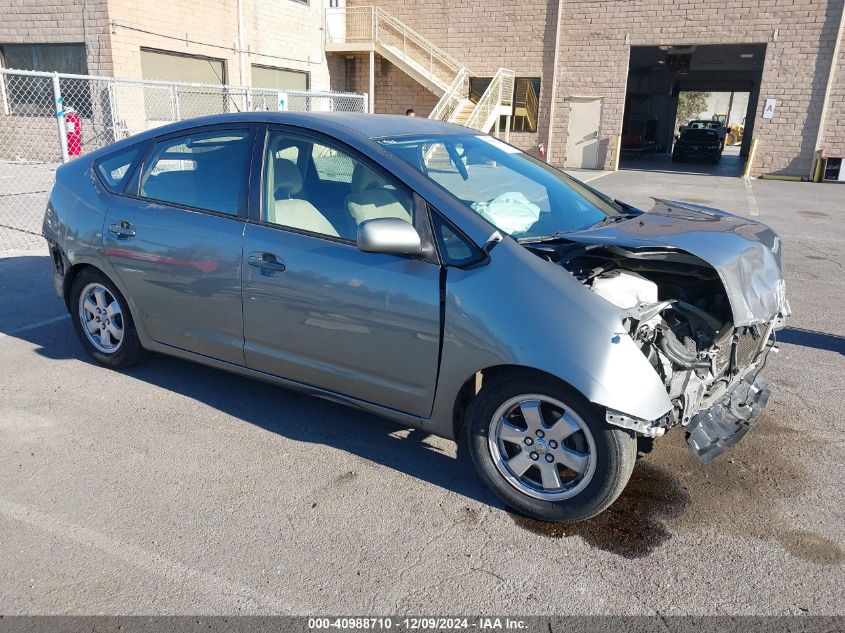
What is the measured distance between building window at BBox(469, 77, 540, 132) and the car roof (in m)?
22.4

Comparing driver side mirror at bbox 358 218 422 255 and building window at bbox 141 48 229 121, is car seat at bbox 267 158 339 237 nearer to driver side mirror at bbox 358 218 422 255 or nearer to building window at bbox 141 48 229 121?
driver side mirror at bbox 358 218 422 255

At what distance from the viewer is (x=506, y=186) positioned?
411cm

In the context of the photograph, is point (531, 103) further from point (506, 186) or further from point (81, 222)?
point (81, 222)

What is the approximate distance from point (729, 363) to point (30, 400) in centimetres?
412

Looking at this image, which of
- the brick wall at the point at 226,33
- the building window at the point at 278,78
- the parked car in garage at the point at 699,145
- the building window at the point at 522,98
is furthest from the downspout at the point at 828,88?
the building window at the point at 278,78

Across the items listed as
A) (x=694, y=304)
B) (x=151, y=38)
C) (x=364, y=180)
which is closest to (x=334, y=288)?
(x=364, y=180)

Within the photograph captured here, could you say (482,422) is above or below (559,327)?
below

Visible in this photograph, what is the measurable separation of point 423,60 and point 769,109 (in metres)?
12.3

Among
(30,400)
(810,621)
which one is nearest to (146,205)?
(30,400)

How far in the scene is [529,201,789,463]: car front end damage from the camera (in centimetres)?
312

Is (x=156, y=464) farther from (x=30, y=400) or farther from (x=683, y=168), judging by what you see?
(x=683, y=168)

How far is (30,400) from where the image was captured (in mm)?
4312

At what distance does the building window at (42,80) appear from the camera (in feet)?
57.0

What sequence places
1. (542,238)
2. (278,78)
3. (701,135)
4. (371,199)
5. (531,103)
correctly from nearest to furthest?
(542,238) → (371,199) → (278,78) → (531,103) → (701,135)
